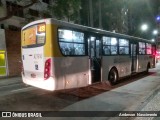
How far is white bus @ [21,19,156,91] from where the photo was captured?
8.73 metres

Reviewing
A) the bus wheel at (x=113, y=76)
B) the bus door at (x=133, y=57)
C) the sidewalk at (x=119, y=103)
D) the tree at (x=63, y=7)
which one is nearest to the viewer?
the sidewalk at (x=119, y=103)

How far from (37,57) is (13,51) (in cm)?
1599

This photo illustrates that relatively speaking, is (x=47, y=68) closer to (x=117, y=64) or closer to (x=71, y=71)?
(x=71, y=71)

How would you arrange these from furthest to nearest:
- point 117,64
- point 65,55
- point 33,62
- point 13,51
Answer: point 13,51
point 117,64
point 33,62
point 65,55

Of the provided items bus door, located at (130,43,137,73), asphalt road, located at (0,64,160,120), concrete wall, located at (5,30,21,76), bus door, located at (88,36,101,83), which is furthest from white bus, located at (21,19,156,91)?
concrete wall, located at (5,30,21,76)

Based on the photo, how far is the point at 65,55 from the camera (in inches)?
363

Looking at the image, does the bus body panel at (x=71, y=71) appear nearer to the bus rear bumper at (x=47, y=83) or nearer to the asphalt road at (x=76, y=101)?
the bus rear bumper at (x=47, y=83)

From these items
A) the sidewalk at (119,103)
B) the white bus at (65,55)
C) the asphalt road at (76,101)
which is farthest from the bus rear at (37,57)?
the sidewalk at (119,103)

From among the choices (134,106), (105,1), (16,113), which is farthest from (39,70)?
(105,1)

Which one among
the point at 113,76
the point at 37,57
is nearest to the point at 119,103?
the point at 37,57

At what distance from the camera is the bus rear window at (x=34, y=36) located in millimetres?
9031

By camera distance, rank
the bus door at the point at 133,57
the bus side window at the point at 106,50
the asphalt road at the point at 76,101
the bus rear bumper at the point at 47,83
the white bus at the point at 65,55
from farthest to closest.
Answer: the bus door at the point at 133,57 < the bus side window at the point at 106,50 < the white bus at the point at 65,55 < the bus rear bumper at the point at 47,83 < the asphalt road at the point at 76,101

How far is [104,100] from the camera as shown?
9.44m

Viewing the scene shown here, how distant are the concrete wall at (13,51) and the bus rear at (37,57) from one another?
46.5 ft
